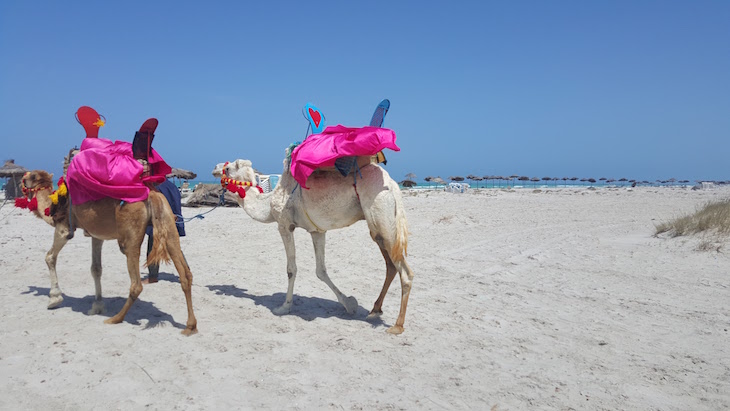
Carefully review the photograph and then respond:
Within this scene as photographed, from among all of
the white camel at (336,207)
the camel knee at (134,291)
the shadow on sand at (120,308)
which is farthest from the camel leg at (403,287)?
the camel knee at (134,291)

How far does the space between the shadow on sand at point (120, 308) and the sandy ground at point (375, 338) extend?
0.11 feet

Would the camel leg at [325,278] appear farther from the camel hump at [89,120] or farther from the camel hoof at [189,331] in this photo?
the camel hump at [89,120]

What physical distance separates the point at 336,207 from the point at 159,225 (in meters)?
1.89

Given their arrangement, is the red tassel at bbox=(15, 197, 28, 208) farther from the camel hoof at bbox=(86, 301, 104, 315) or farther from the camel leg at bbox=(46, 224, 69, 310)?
the camel hoof at bbox=(86, 301, 104, 315)

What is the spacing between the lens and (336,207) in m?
5.04

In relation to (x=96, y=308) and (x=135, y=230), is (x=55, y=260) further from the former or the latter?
(x=135, y=230)

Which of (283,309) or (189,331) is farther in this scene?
(283,309)

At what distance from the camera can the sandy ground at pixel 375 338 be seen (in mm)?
3398

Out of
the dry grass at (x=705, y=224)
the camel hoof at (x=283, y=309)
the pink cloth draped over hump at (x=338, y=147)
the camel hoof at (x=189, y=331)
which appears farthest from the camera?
the dry grass at (x=705, y=224)

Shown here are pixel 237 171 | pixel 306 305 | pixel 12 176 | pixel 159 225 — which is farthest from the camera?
pixel 12 176

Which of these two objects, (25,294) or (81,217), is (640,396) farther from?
(25,294)

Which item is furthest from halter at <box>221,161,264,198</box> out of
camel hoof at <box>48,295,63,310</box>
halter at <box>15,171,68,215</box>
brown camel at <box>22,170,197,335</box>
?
camel hoof at <box>48,295,63,310</box>

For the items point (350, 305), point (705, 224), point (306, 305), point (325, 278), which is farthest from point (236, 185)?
point (705, 224)

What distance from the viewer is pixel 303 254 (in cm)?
958
